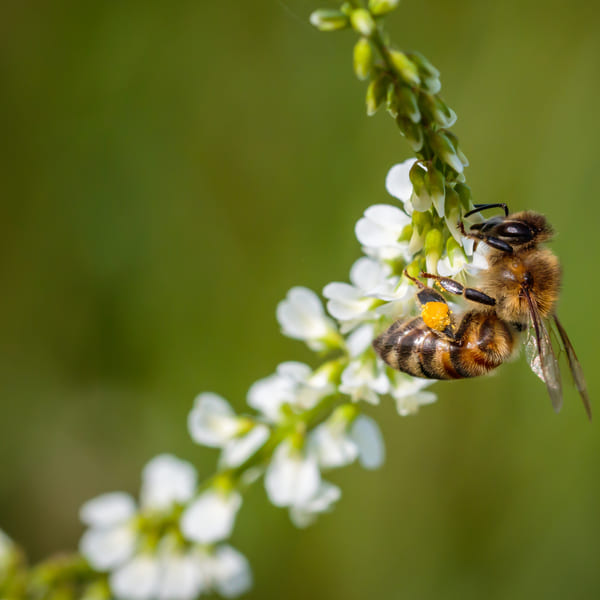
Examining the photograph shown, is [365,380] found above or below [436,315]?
below

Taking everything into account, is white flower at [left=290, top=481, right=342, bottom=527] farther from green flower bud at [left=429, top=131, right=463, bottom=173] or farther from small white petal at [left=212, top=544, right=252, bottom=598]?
green flower bud at [left=429, top=131, right=463, bottom=173]

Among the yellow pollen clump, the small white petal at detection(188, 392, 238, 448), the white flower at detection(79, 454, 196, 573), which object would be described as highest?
the yellow pollen clump

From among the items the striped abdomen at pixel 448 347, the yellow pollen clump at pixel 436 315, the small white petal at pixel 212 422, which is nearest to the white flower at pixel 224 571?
the small white petal at pixel 212 422

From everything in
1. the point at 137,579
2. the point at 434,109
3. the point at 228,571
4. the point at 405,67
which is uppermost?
the point at 405,67

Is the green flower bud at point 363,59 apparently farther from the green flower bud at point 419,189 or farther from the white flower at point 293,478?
the white flower at point 293,478

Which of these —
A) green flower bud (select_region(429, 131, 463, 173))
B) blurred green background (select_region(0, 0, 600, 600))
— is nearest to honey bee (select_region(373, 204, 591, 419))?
green flower bud (select_region(429, 131, 463, 173))

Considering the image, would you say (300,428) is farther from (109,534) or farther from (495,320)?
(109,534)

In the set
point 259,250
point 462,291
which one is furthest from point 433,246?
point 259,250
